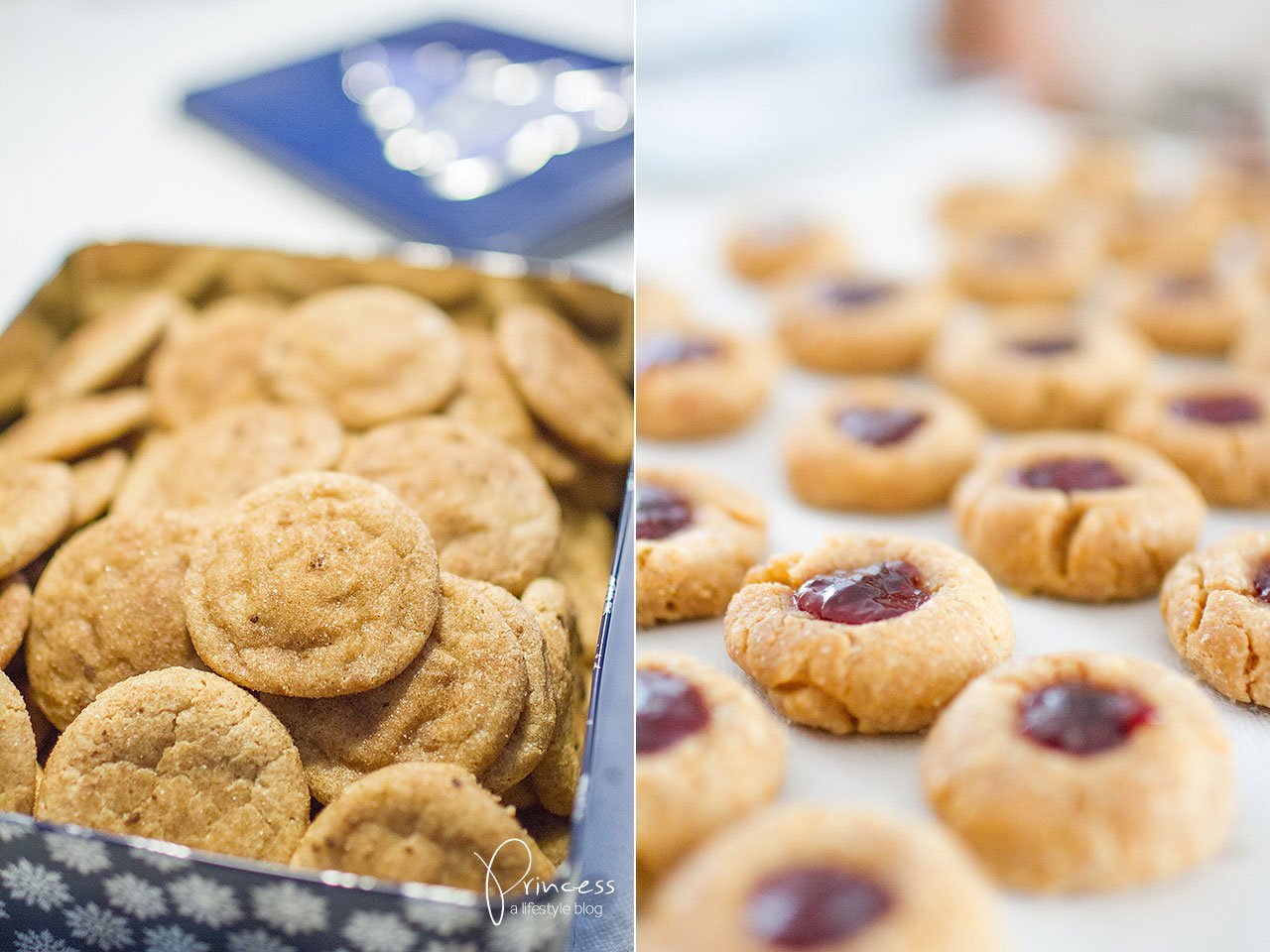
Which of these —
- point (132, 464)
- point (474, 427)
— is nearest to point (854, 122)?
point (474, 427)

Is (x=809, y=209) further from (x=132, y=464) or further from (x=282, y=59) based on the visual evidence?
(x=132, y=464)

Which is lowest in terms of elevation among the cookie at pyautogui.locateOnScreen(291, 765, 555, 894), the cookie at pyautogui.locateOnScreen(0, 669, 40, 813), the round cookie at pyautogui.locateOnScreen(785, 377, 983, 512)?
the round cookie at pyautogui.locateOnScreen(785, 377, 983, 512)

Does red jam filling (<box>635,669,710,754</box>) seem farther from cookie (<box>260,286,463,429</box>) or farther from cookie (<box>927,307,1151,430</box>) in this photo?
cookie (<box>927,307,1151,430</box>)

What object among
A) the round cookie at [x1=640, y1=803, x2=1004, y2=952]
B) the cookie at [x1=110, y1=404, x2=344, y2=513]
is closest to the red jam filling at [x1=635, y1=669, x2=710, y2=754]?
the round cookie at [x1=640, y1=803, x2=1004, y2=952]

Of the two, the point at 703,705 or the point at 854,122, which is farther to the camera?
the point at 854,122

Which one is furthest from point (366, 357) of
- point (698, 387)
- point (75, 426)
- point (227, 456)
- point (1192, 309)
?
point (1192, 309)

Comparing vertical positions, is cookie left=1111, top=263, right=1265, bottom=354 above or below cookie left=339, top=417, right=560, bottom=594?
below

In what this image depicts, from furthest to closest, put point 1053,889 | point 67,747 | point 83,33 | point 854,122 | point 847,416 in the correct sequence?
point 83,33 < point 854,122 < point 847,416 < point 67,747 < point 1053,889
